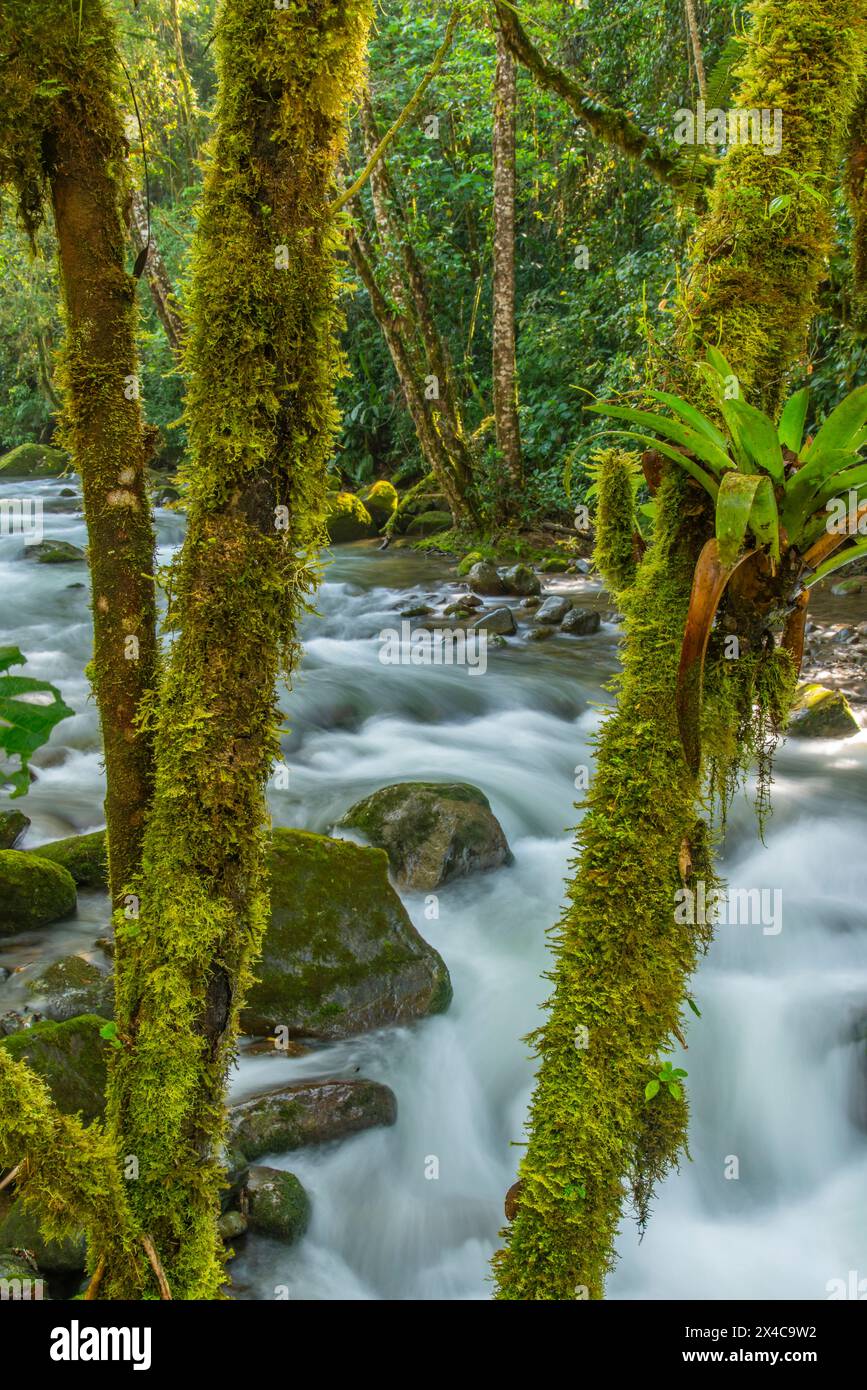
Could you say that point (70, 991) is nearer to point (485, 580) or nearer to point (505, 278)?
point (485, 580)

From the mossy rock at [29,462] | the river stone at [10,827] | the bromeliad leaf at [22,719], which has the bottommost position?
the river stone at [10,827]

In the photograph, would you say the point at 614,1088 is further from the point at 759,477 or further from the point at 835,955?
the point at 835,955

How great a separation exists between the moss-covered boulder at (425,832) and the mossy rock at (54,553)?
7.84 metres

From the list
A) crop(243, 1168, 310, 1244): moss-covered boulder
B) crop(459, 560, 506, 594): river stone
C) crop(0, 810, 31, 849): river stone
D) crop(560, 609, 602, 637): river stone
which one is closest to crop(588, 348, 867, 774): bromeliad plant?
crop(243, 1168, 310, 1244): moss-covered boulder

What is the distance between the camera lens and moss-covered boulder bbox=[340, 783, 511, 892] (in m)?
5.71

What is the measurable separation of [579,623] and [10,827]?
6.52 m

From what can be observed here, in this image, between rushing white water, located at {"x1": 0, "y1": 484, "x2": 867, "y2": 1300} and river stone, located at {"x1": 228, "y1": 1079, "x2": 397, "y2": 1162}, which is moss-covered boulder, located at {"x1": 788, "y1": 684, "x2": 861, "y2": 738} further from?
river stone, located at {"x1": 228, "y1": 1079, "x2": 397, "y2": 1162}

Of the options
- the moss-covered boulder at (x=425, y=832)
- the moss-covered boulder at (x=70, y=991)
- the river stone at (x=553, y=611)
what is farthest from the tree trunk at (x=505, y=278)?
the moss-covered boulder at (x=70, y=991)

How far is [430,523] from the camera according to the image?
15.4m

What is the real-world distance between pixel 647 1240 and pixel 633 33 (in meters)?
15.1

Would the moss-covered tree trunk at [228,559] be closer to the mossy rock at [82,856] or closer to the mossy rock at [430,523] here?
the mossy rock at [82,856]

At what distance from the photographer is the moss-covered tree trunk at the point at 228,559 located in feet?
5.75

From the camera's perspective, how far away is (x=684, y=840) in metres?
1.79
